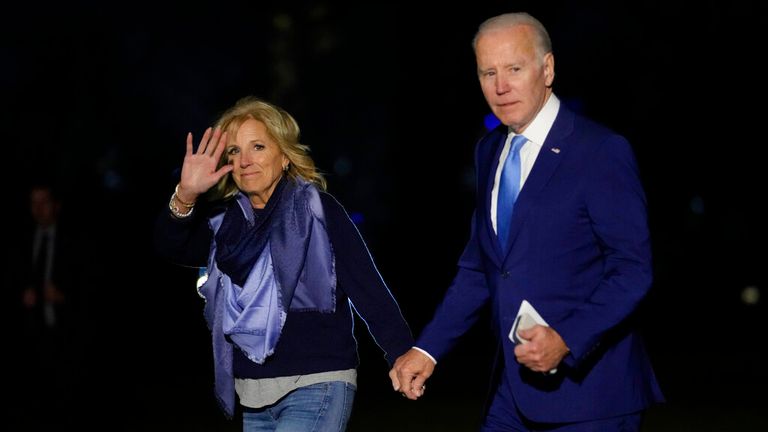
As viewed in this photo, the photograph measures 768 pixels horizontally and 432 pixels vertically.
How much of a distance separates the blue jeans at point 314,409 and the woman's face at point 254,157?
0.84m

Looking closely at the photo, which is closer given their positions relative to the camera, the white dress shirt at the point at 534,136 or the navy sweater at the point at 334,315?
the white dress shirt at the point at 534,136

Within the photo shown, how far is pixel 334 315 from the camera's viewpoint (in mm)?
4867

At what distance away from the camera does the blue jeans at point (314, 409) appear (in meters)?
4.71

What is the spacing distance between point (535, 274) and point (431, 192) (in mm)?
22786

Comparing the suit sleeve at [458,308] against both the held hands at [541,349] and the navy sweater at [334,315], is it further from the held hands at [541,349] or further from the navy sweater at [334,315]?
the held hands at [541,349]

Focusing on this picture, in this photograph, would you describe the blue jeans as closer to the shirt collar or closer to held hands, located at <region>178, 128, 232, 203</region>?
held hands, located at <region>178, 128, 232, 203</region>

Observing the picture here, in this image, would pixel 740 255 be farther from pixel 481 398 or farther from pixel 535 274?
pixel 535 274

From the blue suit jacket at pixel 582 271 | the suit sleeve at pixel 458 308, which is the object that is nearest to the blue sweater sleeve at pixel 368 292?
the suit sleeve at pixel 458 308

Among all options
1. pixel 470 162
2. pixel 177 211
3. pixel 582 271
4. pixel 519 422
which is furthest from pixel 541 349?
pixel 470 162

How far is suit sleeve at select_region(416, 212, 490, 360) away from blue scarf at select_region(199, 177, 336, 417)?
407 mm

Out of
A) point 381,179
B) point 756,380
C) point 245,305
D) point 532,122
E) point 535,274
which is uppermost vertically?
point 532,122

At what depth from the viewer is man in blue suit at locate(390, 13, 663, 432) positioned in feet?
13.2

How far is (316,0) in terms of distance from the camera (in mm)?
27078

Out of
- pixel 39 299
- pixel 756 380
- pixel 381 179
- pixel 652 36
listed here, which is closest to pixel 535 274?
pixel 39 299
